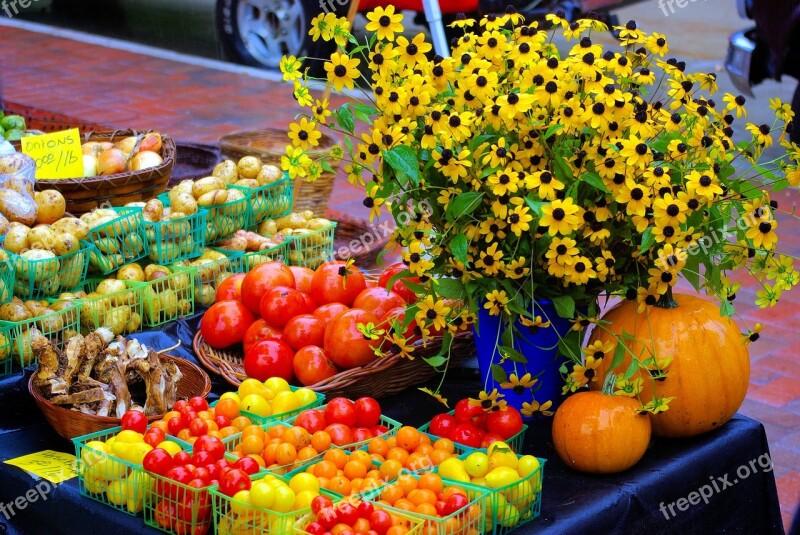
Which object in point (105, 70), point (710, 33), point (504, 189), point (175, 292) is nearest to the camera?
point (504, 189)

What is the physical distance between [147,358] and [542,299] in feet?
2.81

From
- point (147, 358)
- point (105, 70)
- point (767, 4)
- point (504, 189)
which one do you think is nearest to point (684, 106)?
point (504, 189)

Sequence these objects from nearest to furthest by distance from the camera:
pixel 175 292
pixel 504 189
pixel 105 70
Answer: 1. pixel 504 189
2. pixel 175 292
3. pixel 105 70

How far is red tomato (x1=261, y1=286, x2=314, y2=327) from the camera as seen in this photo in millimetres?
2363

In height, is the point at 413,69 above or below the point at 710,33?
above

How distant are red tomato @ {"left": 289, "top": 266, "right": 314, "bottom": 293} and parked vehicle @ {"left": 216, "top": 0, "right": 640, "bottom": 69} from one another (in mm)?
4499

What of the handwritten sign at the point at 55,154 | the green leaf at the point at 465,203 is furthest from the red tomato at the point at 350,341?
the handwritten sign at the point at 55,154

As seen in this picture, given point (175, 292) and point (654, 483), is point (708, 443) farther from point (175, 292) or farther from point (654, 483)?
point (175, 292)

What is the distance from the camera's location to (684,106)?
195cm

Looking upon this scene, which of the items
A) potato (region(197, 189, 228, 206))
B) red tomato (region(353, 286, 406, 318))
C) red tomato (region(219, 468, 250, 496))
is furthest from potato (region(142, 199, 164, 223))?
red tomato (region(219, 468, 250, 496))

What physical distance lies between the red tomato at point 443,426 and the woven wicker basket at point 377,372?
0.89 ft

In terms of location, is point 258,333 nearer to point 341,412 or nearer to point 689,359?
point 341,412

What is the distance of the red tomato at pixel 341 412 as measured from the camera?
6.32 feet

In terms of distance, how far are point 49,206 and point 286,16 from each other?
4.97m
